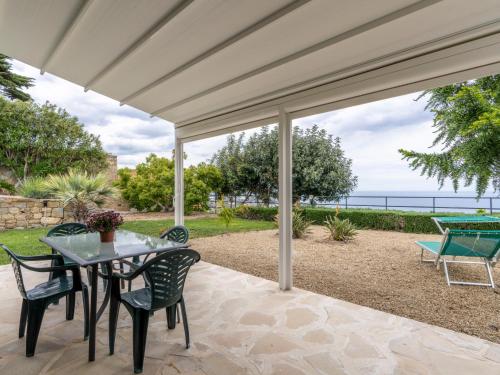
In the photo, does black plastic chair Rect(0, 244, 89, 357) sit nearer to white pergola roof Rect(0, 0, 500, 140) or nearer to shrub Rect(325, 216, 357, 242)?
white pergola roof Rect(0, 0, 500, 140)

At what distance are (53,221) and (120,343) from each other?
709 cm

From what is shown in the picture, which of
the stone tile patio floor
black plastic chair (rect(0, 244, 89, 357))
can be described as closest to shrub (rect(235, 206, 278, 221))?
the stone tile patio floor

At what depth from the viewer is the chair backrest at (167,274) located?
1921 mm

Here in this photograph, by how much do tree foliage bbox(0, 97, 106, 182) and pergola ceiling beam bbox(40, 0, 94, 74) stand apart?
24.0ft

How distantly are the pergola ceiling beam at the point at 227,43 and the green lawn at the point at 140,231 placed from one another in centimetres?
386

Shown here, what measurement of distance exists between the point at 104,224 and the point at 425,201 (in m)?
7.47

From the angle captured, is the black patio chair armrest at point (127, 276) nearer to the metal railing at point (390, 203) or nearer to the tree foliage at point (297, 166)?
A: the metal railing at point (390, 203)

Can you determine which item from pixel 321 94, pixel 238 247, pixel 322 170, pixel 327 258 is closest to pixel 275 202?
pixel 322 170

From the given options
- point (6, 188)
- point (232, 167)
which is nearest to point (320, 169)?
point (232, 167)

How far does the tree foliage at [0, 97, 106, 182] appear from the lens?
934cm

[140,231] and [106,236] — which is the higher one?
[106,236]

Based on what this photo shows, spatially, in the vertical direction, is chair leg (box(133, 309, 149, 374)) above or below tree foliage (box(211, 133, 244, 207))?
below

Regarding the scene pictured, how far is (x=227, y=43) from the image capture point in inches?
108

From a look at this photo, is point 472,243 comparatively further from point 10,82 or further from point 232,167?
point 10,82
